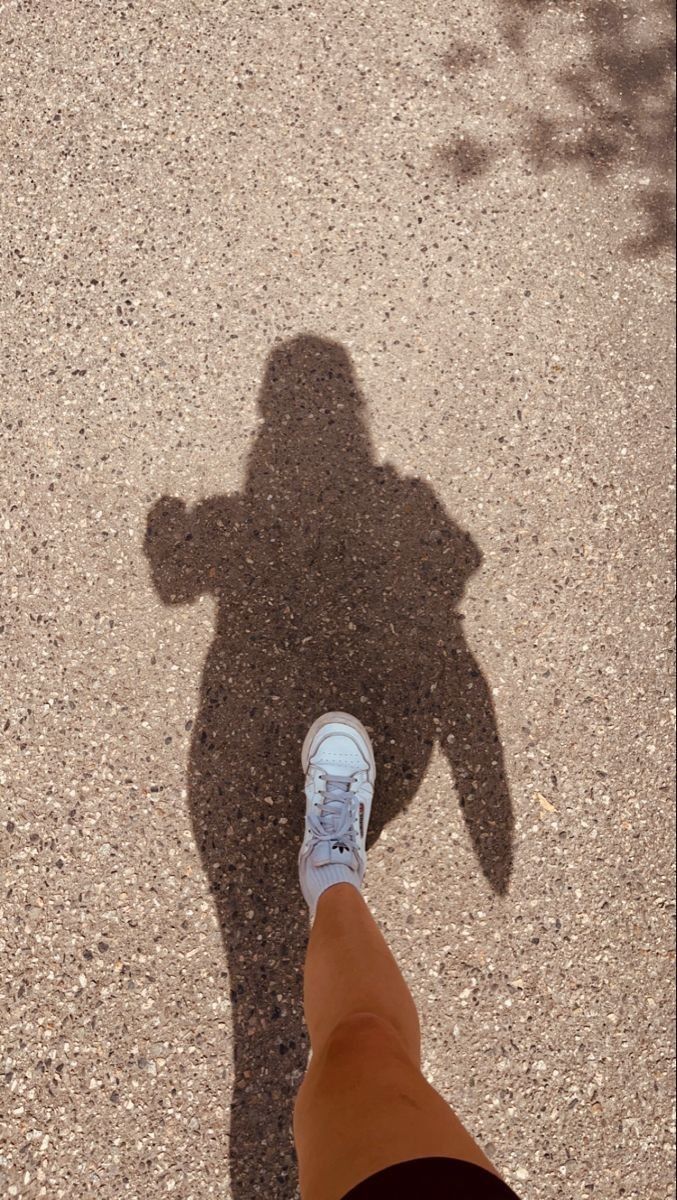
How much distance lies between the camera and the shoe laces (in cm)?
262

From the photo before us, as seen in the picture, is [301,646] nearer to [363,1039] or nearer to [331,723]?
[331,723]

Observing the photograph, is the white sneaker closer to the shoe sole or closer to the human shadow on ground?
the shoe sole

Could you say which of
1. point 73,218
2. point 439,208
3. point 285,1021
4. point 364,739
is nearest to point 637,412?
point 439,208

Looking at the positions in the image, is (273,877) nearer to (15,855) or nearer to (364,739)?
(364,739)

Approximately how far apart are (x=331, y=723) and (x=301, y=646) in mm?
298

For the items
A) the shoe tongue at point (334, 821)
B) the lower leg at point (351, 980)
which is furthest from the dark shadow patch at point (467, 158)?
the lower leg at point (351, 980)

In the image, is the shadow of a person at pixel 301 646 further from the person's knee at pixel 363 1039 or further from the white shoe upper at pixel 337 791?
the person's knee at pixel 363 1039

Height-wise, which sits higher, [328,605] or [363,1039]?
[363,1039]

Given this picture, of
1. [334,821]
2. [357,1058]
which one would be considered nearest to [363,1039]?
[357,1058]

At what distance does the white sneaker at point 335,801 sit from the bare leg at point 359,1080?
0.87 feet

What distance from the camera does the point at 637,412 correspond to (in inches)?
125

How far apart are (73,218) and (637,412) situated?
2.26 metres

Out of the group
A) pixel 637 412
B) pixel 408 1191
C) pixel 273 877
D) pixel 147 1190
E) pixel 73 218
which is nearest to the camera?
pixel 408 1191

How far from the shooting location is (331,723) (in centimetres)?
278
